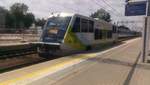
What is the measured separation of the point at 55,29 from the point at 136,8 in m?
5.67

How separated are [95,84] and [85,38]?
44.4ft

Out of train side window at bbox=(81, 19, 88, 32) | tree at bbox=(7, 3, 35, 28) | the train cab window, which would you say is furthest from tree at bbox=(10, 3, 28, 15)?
train side window at bbox=(81, 19, 88, 32)

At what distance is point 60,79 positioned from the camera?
9.27m

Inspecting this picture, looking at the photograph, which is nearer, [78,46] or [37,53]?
[37,53]

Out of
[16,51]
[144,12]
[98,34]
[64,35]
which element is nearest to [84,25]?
[64,35]

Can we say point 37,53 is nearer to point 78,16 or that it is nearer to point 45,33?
point 45,33

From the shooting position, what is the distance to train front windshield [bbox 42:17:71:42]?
734 inches

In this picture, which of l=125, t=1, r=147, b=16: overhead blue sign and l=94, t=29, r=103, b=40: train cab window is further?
l=94, t=29, r=103, b=40: train cab window

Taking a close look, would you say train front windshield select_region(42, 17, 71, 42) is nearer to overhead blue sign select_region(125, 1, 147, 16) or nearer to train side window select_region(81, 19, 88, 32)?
train side window select_region(81, 19, 88, 32)

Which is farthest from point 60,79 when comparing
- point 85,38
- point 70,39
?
point 85,38

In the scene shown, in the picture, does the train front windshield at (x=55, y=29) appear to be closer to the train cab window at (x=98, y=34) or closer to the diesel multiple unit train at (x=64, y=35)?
the diesel multiple unit train at (x=64, y=35)

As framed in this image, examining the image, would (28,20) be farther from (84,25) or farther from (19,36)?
(84,25)

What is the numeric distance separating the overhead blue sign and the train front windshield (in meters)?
4.21

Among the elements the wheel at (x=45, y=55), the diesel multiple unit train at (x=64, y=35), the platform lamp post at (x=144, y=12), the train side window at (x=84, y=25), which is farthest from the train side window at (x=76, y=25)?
the platform lamp post at (x=144, y=12)
